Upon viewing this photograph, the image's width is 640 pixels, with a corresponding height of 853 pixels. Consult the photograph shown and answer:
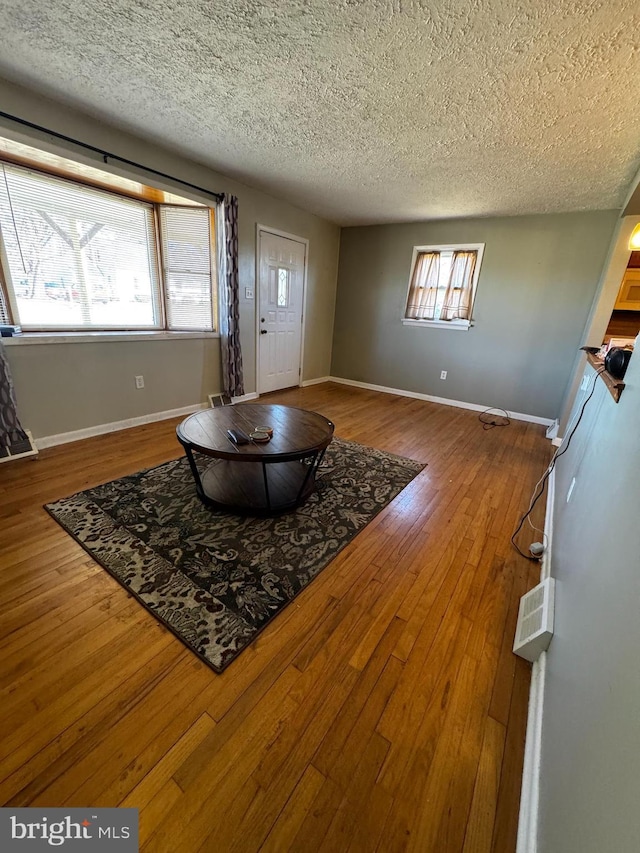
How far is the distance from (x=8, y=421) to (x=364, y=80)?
325 centimetres

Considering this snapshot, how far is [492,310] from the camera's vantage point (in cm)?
440

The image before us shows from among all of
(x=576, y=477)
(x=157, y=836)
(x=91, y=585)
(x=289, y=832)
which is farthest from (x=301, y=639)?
(x=576, y=477)

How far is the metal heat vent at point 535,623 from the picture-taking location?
1279 mm

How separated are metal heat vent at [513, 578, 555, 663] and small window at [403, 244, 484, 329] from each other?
3.94m

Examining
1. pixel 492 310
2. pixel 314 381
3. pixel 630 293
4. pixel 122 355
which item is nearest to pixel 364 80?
pixel 122 355

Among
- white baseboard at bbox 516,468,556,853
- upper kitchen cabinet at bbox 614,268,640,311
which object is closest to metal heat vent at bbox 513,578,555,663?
white baseboard at bbox 516,468,556,853

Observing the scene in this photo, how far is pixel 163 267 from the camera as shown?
11.6 feet

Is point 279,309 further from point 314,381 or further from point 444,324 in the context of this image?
point 444,324

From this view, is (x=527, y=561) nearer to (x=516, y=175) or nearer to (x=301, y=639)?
(x=301, y=639)

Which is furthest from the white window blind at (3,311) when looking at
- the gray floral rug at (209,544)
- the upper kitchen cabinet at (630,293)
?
the upper kitchen cabinet at (630,293)

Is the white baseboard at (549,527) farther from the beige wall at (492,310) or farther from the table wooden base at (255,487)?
the beige wall at (492,310)

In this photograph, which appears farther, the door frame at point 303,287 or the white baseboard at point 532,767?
the door frame at point 303,287

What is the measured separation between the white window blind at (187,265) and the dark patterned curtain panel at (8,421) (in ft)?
5.30

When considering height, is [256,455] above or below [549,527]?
above
